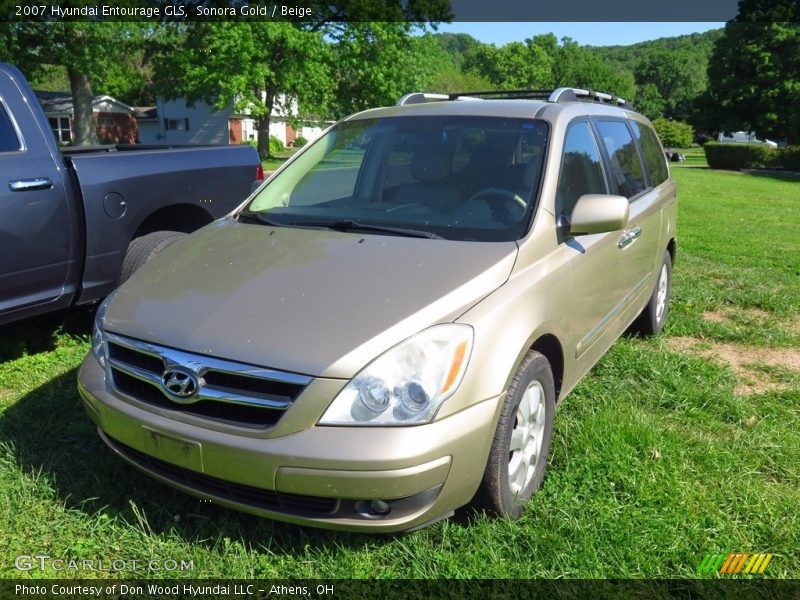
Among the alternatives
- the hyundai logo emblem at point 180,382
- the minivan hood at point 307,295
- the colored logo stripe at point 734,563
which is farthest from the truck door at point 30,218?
the colored logo stripe at point 734,563

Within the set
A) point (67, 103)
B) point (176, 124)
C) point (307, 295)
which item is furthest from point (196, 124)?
point (307, 295)

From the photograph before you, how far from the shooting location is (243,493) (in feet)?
8.21

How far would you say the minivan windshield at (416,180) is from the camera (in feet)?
10.6

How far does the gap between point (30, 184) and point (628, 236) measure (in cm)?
357

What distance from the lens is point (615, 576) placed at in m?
2.59

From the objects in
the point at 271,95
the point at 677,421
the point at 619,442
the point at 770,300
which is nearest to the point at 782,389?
the point at 677,421

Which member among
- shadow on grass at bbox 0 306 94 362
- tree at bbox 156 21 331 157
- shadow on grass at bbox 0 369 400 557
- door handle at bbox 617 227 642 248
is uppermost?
tree at bbox 156 21 331 157

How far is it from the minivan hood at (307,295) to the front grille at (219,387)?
0.04 m

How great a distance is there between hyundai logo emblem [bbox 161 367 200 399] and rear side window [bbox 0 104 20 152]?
2553 millimetres

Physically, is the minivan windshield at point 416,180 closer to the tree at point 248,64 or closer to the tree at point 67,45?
the tree at point 67,45

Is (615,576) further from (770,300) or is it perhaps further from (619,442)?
(770,300)

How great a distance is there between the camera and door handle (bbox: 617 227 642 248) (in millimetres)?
3956

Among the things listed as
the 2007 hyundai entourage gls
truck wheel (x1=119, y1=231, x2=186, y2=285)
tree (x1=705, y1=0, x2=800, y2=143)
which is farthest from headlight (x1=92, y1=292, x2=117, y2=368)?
tree (x1=705, y1=0, x2=800, y2=143)

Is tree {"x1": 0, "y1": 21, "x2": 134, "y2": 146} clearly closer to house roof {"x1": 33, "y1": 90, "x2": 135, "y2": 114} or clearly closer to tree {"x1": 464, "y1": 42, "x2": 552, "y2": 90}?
house roof {"x1": 33, "y1": 90, "x2": 135, "y2": 114}
